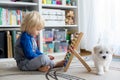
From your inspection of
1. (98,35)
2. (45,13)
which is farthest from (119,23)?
(45,13)

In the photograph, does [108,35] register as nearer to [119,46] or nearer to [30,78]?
[119,46]

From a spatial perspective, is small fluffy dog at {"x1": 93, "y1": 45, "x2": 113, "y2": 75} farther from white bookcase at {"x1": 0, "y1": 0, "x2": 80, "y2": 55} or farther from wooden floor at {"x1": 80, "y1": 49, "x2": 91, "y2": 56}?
wooden floor at {"x1": 80, "y1": 49, "x2": 91, "y2": 56}

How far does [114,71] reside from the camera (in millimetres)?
1604

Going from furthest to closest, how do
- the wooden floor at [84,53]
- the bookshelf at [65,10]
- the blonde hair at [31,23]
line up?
the wooden floor at [84,53]
the bookshelf at [65,10]
the blonde hair at [31,23]

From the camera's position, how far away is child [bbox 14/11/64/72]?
169 centimetres

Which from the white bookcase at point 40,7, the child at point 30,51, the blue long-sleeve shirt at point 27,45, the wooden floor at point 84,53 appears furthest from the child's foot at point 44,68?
the wooden floor at point 84,53

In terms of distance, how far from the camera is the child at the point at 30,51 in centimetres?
169

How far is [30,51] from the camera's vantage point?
170 cm

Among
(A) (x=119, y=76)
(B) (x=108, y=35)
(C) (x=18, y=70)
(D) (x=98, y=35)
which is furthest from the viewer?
(D) (x=98, y=35)

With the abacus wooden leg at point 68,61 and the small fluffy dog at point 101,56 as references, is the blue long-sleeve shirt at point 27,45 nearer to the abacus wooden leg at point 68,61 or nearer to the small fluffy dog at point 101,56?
the abacus wooden leg at point 68,61

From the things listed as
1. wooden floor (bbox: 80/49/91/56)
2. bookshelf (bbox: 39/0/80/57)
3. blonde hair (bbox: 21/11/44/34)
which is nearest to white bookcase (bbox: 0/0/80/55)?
bookshelf (bbox: 39/0/80/57)

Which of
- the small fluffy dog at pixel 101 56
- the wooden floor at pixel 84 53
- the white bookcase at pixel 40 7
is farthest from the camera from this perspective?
the wooden floor at pixel 84 53

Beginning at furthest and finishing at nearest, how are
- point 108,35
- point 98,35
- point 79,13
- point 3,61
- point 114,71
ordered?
point 79,13 < point 98,35 < point 108,35 < point 3,61 < point 114,71

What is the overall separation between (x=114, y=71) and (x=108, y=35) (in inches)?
32.8
